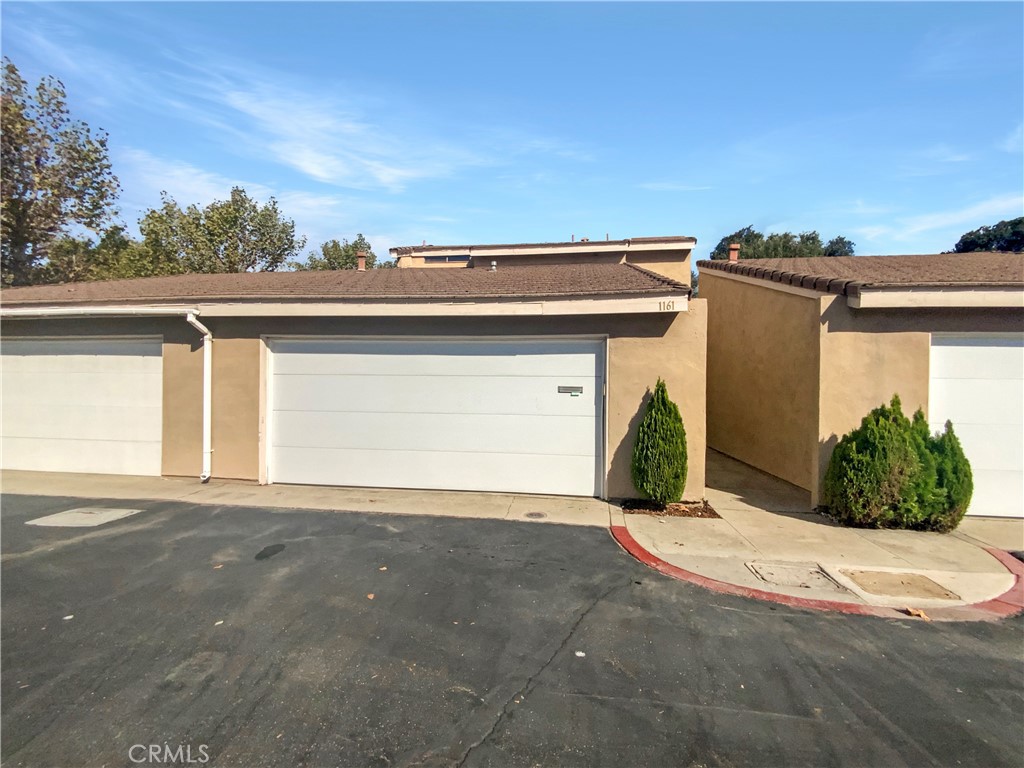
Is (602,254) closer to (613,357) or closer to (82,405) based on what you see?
(613,357)

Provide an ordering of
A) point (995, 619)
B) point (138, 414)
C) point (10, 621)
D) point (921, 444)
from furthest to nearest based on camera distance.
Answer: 1. point (138, 414)
2. point (921, 444)
3. point (995, 619)
4. point (10, 621)

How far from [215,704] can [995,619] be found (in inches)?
235

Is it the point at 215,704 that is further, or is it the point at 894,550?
the point at 894,550

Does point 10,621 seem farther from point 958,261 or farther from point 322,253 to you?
point 322,253

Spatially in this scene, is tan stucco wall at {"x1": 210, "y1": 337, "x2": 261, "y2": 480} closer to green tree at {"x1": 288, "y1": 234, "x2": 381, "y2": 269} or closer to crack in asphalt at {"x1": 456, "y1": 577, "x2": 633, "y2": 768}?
crack in asphalt at {"x1": 456, "y1": 577, "x2": 633, "y2": 768}

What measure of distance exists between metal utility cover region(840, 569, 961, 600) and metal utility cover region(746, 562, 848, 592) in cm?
26

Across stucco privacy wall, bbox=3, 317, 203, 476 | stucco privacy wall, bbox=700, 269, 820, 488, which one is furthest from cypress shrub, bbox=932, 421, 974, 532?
stucco privacy wall, bbox=3, 317, 203, 476

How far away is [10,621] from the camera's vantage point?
3.79m

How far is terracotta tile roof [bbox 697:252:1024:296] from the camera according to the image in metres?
6.48

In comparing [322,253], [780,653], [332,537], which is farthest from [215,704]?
[322,253]

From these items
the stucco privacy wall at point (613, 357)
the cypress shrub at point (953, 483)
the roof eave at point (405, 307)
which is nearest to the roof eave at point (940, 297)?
the cypress shrub at point (953, 483)

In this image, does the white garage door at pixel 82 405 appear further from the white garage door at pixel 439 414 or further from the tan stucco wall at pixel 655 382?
the tan stucco wall at pixel 655 382

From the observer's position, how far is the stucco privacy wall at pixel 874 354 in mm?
6668

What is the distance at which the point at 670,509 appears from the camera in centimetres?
677
